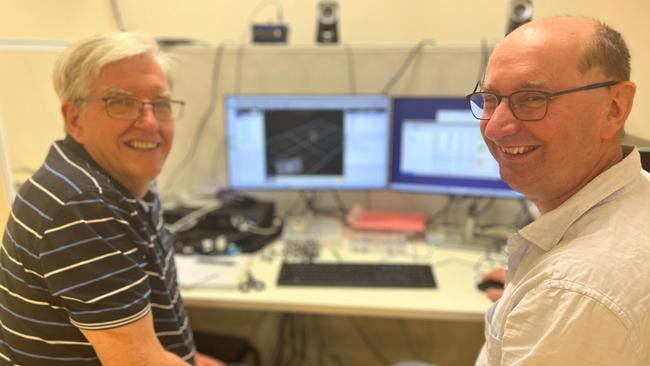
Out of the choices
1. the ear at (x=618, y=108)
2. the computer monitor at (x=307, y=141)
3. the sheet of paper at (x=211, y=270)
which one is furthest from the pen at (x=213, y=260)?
the ear at (x=618, y=108)

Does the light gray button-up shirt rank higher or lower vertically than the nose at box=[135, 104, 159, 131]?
lower

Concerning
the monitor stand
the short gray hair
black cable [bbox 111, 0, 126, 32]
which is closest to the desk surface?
the monitor stand

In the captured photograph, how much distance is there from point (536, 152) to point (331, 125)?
1.06m

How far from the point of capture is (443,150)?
1761 millimetres

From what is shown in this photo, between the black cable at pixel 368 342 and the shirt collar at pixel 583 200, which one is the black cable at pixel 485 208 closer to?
the black cable at pixel 368 342

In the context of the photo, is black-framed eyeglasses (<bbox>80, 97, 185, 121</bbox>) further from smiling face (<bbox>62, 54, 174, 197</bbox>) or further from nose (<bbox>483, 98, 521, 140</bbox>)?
nose (<bbox>483, 98, 521, 140</bbox>)

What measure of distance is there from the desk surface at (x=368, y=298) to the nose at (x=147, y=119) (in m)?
0.58

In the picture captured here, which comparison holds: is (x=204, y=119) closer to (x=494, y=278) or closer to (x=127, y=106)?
(x=127, y=106)

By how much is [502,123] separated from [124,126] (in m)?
0.82

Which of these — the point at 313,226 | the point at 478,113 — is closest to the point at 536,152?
the point at 478,113

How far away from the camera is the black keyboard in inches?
58.9

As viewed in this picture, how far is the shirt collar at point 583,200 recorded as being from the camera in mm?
806

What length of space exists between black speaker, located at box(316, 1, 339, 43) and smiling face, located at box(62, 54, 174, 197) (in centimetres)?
92

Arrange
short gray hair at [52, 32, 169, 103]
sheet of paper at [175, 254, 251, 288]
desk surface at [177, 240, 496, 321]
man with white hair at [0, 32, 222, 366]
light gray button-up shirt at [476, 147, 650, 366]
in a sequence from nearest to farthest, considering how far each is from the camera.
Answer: light gray button-up shirt at [476, 147, 650, 366] < man with white hair at [0, 32, 222, 366] < short gray hair at [52, 32, 169, 103] < desk surface at [177, 240, 496, 321] < sheet of paper at [175, 254, 251, 288]
